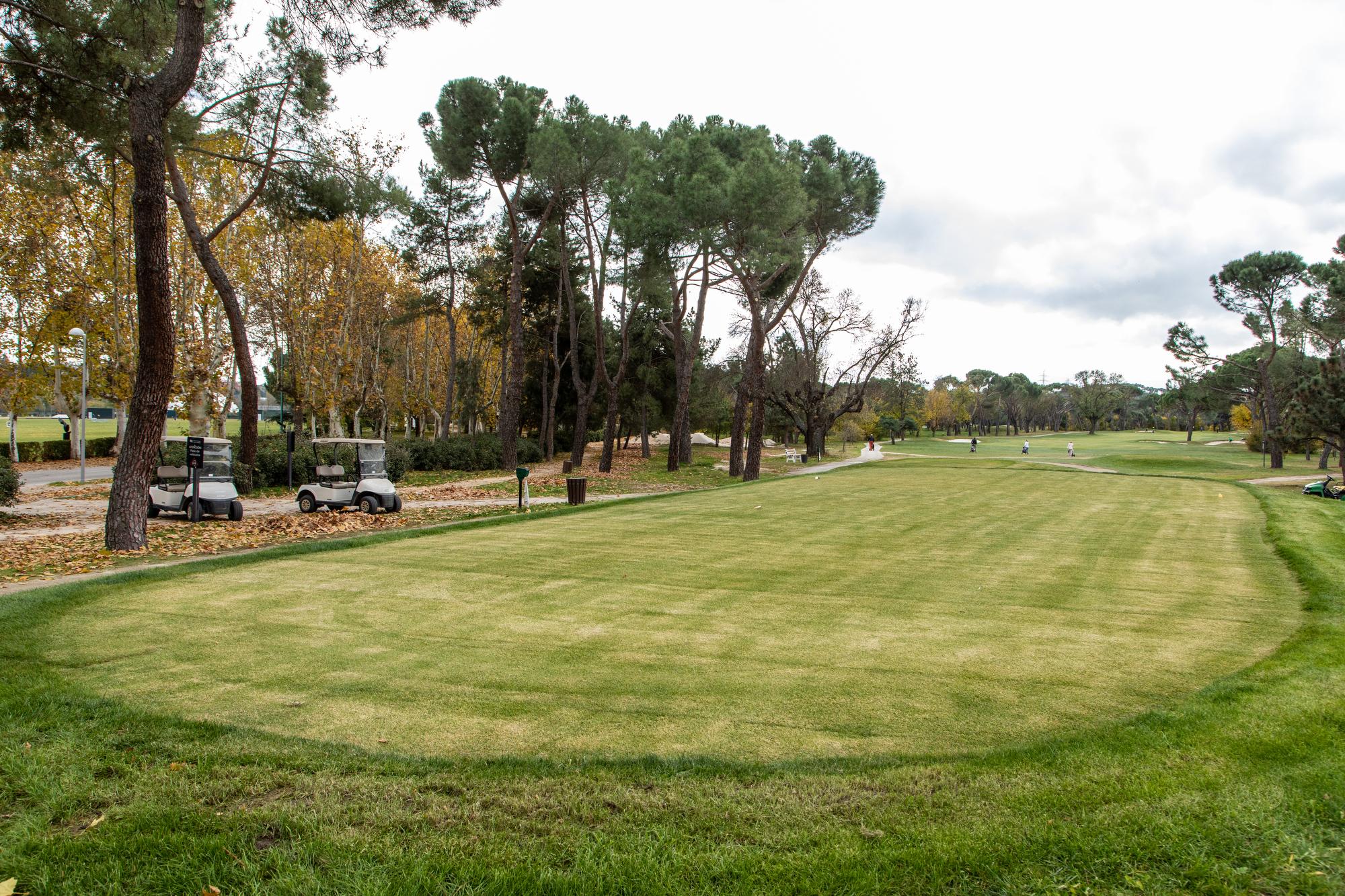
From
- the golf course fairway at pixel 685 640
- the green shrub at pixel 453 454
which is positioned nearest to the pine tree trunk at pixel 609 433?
the green shrub at pixel 453 454

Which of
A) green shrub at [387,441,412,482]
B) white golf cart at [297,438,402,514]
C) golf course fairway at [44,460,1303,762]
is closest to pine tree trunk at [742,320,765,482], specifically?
green shrub at [387,441,412,482]

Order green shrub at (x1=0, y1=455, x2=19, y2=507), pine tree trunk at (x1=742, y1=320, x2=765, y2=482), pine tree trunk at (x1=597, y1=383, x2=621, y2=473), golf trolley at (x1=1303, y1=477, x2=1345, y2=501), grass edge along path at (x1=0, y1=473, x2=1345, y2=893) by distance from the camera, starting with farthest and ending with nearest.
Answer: pine tree trunk at (x1=597, y1=383, x2=621, y2=473)
pine tree trunk at (x1=742, y1=320, x2=765, y2=482)
golf trolley at (x1=1303, y1=477, x2=1345, y2=501)
green shrub at (x1=0, y1=455, x2=19, y2=507)
grass edge along path at (x1=0, y1=473, x2=1345, y2=893)

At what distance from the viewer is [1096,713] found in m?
4.39

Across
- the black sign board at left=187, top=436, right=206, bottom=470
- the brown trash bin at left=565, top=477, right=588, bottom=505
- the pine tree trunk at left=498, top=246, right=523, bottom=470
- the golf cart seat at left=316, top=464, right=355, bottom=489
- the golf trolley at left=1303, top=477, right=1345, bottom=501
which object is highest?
the pine tree trunk at left=498, top=246, right=523, bottom=470

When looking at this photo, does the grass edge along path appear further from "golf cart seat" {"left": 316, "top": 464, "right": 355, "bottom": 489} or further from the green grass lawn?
the green grass lawn

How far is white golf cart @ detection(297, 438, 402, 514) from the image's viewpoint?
15578 millimetres

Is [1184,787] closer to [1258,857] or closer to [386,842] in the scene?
[1258,857]

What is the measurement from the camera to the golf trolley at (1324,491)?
22.2 m

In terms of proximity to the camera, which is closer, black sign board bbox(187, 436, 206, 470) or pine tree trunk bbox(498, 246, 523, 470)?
black sign board bbox(187, 436, 206, 470)

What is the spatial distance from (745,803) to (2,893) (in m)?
2.73

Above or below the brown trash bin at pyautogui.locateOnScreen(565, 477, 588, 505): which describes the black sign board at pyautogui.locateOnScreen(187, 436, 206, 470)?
above

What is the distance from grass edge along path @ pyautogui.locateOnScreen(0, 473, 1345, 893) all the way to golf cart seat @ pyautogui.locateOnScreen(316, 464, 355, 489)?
1210 centimetres

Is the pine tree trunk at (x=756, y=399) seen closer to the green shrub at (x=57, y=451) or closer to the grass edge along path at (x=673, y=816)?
the grass edge along path at (x=673, y=816)

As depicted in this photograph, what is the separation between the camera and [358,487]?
15633mm
